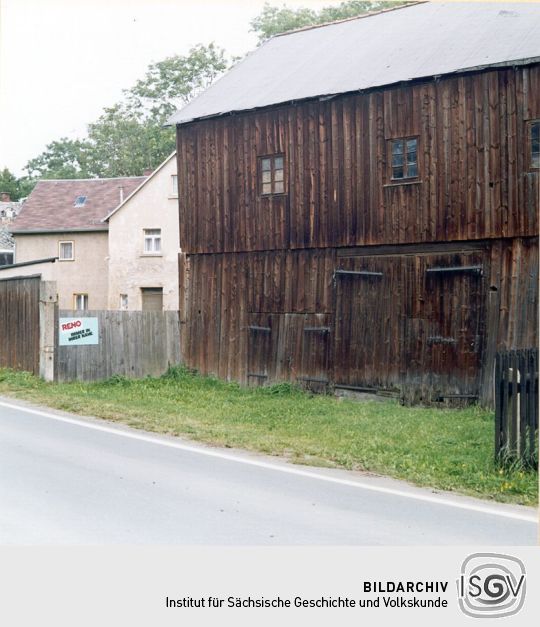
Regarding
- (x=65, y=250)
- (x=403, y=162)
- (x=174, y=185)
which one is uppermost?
(x=174, y=185)

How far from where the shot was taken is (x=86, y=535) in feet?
21.7

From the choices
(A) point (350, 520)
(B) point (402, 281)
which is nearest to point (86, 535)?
(A) point (350, 520)

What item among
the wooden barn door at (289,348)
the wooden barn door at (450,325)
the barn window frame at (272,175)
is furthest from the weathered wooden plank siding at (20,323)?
the wooden barn door at (450,325)

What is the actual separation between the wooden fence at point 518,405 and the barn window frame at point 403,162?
27.6 feet

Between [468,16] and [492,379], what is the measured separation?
8044 mm

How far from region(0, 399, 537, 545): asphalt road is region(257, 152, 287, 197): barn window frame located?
949 cm

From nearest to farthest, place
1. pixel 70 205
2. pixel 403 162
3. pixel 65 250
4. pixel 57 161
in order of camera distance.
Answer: pixel 403 162 → pixel 65 250 → pixel 70 205 → pixel 57 161

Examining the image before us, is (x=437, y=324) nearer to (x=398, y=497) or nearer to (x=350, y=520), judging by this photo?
(x=398, y=497)

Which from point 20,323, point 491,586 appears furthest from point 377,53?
point 491,586

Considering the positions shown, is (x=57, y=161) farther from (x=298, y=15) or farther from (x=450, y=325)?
(x=450, y=325)

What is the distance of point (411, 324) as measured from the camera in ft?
57.4

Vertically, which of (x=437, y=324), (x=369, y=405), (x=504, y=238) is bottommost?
(x=369, y=405)

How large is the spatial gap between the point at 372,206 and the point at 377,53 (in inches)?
150

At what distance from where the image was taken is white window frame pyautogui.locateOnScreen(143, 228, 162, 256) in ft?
126
